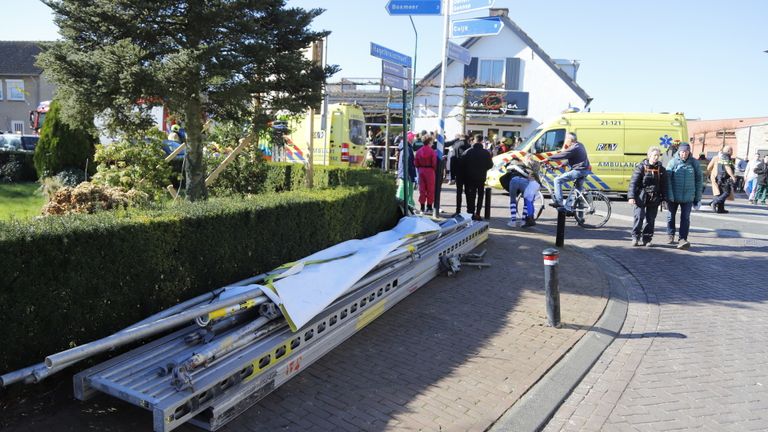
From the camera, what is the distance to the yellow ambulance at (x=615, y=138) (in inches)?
667

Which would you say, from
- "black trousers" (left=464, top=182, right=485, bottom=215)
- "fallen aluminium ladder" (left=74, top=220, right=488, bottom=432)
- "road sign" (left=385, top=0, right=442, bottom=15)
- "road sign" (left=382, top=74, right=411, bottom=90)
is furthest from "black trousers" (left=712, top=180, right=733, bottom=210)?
"fallen aluminium ladder" (left=74, top=220, right=488, bottom=432)

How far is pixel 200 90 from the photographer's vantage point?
6492 millimetres

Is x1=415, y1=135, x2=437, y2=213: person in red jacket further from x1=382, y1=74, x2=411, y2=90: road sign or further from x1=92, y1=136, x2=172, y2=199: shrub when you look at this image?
x1=92, y1=136, x2=172, y2=199: shrub

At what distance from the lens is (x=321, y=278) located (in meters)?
4.94

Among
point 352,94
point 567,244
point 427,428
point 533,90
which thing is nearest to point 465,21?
point 567,244

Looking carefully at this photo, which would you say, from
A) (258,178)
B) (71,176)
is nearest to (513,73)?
(258,178)

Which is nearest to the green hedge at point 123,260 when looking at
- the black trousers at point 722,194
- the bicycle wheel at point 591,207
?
the bicycle wheel at point 591,207

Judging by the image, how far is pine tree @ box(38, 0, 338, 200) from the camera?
6031 millimetres

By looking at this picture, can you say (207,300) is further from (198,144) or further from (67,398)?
(198,144)

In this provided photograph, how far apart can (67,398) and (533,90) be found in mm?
33074

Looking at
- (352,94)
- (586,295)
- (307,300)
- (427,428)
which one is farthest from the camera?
(352,94)

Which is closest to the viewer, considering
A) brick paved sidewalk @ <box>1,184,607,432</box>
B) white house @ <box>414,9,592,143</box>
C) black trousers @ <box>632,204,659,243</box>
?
brick paved sidewalk @ <box>1,184,607,432</box>

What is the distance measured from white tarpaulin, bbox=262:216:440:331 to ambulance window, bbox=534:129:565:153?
1190 centimetres

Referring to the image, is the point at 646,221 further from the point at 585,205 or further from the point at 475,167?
the point at 475,167
